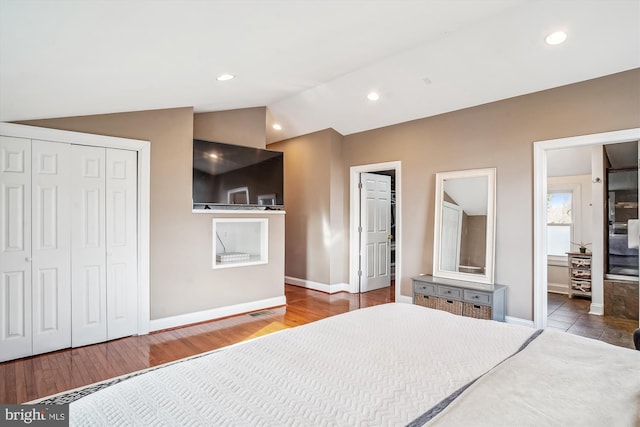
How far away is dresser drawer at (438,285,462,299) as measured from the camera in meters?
4.00

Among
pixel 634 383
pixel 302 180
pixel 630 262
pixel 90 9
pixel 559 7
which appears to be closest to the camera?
pixel 634 383

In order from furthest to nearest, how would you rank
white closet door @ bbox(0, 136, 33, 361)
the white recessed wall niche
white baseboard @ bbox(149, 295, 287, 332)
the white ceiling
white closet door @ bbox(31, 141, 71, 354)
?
the white recessed wall niche < white baseboard @ bbox(149, 295, 287, 332) < white closet door @ bbox(31, 141, 71, 354) < white closet door @ bbox(0, 136, 33, 361) < the white ceiling

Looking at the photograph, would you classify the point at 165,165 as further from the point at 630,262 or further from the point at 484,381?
the point at 630,262

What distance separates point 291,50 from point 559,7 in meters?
2.09

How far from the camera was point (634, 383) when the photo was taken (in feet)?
4.15

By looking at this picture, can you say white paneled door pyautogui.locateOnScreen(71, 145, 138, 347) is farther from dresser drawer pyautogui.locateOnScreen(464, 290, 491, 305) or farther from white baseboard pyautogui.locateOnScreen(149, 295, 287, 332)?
dresser drawer pyautogui.locateOnScreen(464, 290, 491, 305)

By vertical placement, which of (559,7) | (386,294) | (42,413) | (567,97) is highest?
(559,7)

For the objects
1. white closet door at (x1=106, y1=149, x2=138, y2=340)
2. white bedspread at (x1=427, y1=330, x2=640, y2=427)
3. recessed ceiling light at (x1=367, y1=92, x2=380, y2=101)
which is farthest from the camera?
recessed ceiling light at (x1=367, y1=92, x2=380, y2=101)

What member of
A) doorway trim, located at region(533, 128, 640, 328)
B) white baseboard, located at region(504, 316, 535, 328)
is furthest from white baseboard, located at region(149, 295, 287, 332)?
doorway trim, located at region(533, 128, 640, 328)

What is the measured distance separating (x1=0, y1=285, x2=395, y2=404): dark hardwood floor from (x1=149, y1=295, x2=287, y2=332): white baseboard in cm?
8

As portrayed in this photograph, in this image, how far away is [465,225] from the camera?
4332mm

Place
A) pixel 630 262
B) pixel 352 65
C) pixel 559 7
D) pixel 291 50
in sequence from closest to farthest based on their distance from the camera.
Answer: pixel 559 7 → pixel 291 50 → pixel 352 65 → pixel 630 262

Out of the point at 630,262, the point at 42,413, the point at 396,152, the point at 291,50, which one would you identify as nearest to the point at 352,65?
the point at 291,50

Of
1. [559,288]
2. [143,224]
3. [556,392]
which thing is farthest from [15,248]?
[559,288]
